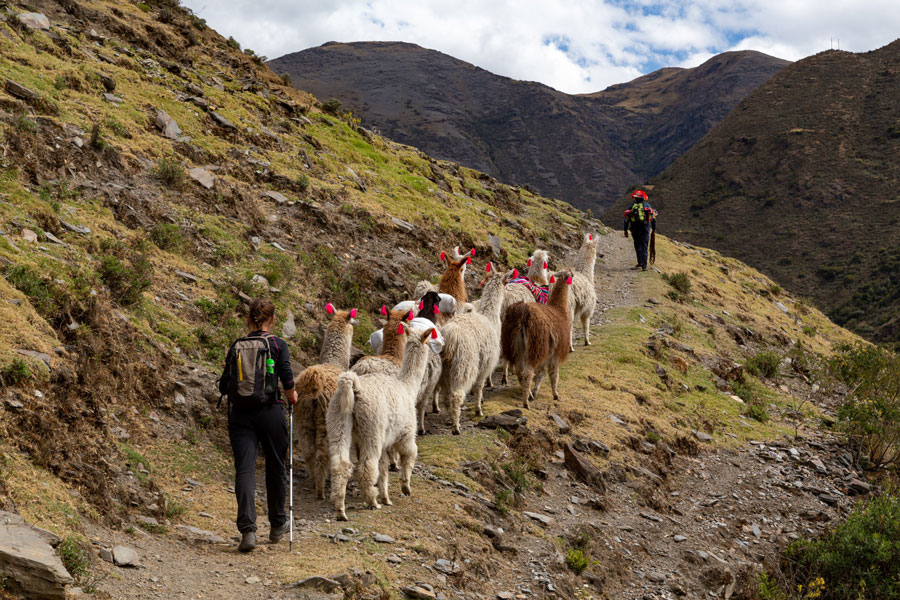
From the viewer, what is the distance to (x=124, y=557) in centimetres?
450

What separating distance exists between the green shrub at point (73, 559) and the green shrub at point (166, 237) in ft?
21.8

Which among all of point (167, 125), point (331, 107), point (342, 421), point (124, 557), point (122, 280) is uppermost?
point (331, 107)

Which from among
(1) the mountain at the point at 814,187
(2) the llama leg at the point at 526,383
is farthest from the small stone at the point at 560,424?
Result: (1) the mountain at the point at 814,187

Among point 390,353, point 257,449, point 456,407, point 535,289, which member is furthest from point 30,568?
point 535,289

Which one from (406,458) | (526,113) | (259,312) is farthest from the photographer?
(526,113)

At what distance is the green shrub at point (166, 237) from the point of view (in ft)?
32.6

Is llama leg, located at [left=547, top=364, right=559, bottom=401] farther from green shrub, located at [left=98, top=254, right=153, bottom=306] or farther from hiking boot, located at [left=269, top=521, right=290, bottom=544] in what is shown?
green shrub, located at [left=98, top=254, right=153, bottom=306]

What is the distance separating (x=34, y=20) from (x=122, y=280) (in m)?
9.85

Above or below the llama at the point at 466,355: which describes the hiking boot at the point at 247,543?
below

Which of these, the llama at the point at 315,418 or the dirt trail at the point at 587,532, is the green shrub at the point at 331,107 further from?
the llama at the point at 315,418

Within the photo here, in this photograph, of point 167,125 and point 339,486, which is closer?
point 339,486

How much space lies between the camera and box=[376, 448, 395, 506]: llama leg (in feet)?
21.5

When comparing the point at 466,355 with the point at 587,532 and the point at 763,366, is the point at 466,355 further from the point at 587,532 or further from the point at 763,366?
the point at 763,366

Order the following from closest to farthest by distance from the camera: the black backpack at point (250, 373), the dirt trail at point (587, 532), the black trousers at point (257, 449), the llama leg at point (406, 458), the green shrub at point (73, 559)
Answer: the green shrub at point (73, 559), the dirt trail at point (587, 532), the black trousers at point (257, 449), the black backpack at point (250, 373), the llama leg at point (406, 458)
